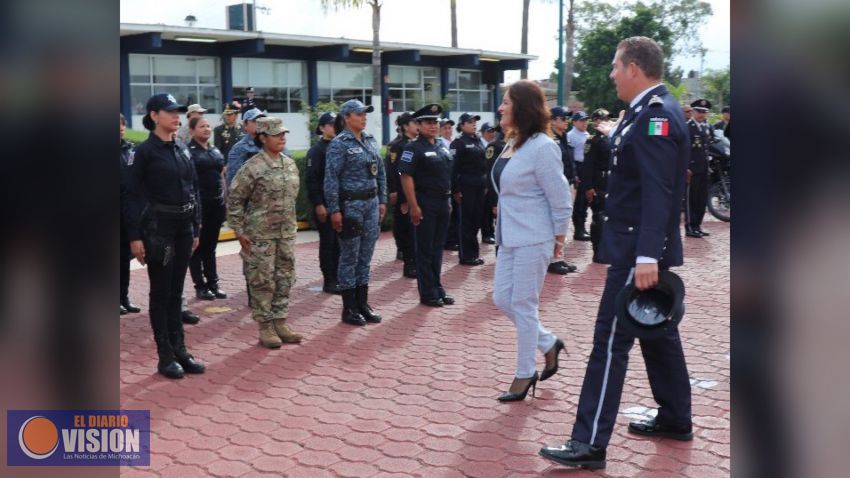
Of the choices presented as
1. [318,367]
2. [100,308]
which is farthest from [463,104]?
[100,308]

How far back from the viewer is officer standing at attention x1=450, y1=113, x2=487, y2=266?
34.0 feet

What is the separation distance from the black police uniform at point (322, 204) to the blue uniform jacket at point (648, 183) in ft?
13.4

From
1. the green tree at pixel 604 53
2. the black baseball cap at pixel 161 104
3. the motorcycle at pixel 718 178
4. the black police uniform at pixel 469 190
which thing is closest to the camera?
the black baseball cap at pixel 161 104

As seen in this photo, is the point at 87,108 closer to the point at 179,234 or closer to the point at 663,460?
the point at 663,460

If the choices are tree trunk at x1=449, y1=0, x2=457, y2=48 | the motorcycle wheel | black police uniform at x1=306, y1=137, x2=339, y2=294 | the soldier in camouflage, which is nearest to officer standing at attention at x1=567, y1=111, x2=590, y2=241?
the motorcycle wheel

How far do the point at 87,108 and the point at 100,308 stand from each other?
1.25ft

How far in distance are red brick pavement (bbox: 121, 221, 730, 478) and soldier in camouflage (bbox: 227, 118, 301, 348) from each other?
39 cm

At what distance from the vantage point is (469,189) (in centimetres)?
1042

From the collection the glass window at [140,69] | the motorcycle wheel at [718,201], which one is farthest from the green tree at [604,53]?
the motorcycle wheel at [718,201]

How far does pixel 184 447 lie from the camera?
449 cm

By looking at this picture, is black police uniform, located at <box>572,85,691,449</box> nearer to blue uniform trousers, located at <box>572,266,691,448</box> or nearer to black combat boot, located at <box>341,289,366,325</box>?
blue uniform trousers, located at <box>572,266,691,448</box>

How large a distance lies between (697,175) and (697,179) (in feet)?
0.20

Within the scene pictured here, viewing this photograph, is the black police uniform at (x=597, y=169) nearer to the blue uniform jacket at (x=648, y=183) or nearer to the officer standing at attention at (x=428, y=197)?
the officer standing at attention at (x=428, y=197)

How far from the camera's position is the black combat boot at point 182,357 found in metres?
5.89
